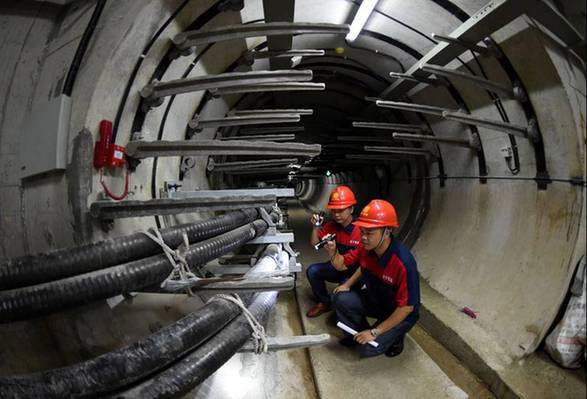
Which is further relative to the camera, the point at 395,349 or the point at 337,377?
the point at 395,349

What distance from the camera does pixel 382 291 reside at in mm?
2324

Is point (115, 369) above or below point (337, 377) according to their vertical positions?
above

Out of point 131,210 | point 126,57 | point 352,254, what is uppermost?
point 126,57

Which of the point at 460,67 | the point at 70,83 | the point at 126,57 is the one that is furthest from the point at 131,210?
the point at 460,67

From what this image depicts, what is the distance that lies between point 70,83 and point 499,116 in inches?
120

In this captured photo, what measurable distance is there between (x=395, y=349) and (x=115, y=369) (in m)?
2.00

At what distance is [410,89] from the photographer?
3455 mm

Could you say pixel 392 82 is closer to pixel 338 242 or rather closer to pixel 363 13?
pixel 363 13

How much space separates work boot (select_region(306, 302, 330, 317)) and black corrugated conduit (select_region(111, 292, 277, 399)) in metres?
1.64

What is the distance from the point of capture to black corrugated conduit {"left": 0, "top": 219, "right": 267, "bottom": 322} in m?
1.02

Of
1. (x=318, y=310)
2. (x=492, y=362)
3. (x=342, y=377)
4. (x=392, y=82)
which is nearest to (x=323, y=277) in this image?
(x=318, y=310)

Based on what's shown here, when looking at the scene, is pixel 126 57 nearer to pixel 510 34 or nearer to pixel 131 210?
pixel 131 210

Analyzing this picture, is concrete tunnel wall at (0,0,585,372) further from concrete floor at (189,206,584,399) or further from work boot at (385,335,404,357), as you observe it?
work boot at (385,335,404,357)

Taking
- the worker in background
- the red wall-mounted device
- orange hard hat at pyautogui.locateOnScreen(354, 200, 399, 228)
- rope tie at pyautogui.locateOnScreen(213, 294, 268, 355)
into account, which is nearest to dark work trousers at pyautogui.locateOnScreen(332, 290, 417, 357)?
the worker in background
